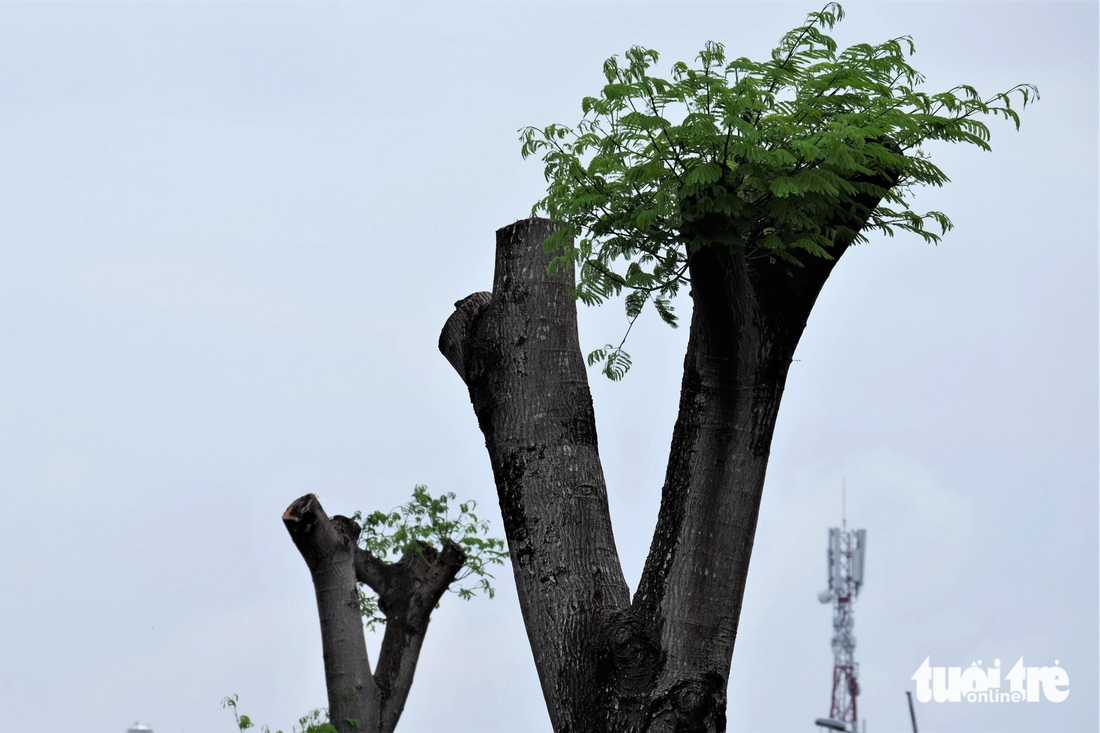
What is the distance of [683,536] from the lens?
4.66 metres

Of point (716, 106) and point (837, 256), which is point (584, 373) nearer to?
point (837, 256)

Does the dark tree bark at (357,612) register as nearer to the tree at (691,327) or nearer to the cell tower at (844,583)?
the tree at (691,327)

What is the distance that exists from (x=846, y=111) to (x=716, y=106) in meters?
0.56

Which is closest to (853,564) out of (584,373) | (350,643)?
(350,643)

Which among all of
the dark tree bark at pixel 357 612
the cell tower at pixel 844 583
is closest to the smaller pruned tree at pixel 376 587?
the dark tree bark at pixel 357 612

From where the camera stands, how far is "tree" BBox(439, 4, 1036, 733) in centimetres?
413

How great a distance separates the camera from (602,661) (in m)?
4.69

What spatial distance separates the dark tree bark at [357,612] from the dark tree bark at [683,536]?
4.75 m

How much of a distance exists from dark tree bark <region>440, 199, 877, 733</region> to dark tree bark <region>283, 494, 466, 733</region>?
475 centimetres

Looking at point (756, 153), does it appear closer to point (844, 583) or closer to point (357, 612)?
point (357, 612)

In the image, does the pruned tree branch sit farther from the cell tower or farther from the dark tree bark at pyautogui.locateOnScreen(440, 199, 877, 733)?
the cell tower

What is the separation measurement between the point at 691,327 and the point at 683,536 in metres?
0.90

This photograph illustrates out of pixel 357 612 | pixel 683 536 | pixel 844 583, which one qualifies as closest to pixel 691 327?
pixel 683 536

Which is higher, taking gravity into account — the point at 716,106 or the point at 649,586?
the point at 716,106
